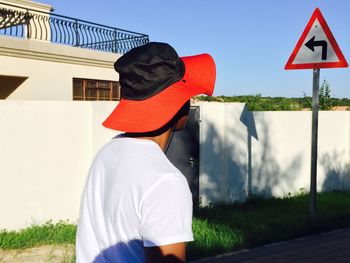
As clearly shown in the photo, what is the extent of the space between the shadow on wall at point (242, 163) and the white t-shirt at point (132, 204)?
604cm

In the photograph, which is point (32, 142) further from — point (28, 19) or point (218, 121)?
point (28, 19)

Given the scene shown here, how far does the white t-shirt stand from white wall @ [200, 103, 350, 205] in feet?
19.6

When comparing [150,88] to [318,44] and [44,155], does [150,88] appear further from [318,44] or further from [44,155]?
[318,44]

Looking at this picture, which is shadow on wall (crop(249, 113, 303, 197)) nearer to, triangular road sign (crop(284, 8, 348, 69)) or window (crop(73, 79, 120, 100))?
triangular road sign (crop(284, 8, 348, 69))

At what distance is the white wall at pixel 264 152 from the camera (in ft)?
25.4

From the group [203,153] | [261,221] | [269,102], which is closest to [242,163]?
[203,153]

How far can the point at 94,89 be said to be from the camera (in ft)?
50.8

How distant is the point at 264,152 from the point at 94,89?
834cm

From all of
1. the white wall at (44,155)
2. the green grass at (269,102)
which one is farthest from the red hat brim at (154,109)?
the green grass at (269,102)

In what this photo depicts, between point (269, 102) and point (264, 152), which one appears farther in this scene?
point (269, 102)

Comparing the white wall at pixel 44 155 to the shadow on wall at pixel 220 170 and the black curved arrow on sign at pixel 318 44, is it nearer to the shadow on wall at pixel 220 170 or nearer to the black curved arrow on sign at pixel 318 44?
the shadow on wall at pixel 220 170

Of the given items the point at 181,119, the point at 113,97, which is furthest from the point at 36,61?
the point at 181,119

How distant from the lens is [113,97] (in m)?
16.3

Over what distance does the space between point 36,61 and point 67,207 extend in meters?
7.71
